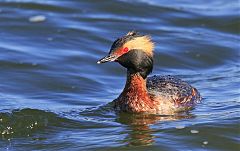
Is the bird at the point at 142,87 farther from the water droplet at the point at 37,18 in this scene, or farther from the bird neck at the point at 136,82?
the water droplet at the point at 37,18

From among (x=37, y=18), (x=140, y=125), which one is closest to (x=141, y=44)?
(x=140, y=125)

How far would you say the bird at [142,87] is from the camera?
40.5 feet

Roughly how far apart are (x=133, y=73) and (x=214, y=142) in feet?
6.92

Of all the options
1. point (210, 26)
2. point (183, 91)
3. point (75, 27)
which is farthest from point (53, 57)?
point (210, 26)

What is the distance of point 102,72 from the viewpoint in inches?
611

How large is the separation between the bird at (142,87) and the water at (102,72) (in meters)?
0.21

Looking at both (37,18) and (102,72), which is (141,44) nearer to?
(102,72)

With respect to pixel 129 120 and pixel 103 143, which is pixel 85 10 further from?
pixel 103 143

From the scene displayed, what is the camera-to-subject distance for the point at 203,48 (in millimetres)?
17250

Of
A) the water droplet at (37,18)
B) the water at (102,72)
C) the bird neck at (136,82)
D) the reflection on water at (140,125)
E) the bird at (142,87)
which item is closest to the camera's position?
the reflection on water at (140,125)

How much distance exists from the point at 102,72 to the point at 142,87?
2.80 m

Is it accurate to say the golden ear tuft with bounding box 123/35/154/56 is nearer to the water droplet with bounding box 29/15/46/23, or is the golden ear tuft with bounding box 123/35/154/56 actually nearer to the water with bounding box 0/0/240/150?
the water with bounding box 0/0/240/150

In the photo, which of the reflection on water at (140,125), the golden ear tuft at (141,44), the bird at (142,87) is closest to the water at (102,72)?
the reflection on water at (140,125)

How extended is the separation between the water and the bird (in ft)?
0.67
